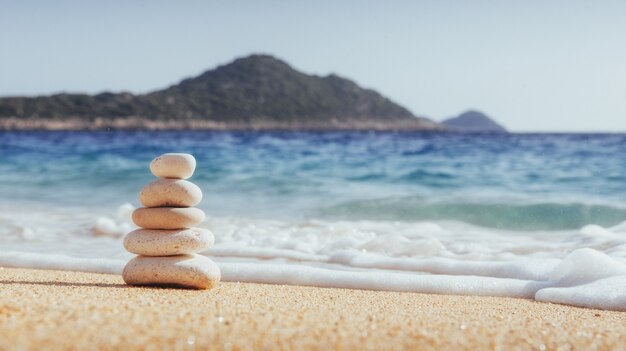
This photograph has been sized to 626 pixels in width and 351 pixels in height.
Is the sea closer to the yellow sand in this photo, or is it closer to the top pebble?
the yellow sand

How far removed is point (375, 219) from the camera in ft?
30.4

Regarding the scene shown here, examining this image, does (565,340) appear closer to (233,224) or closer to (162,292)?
(162,292)

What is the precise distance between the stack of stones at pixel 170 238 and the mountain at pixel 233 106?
49674mm

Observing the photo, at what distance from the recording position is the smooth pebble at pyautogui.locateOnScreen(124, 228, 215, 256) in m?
4.39

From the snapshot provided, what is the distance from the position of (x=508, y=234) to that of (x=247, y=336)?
5.59m

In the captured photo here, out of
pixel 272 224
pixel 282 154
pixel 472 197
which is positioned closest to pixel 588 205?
pixel 472 197

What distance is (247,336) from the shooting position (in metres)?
2.98

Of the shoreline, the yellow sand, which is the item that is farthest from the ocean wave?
the shoreline

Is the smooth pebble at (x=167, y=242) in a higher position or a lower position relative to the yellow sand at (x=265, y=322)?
higher

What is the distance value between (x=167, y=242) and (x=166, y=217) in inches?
6.5

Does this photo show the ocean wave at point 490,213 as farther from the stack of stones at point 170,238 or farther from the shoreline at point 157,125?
the shoreline at point 157,125

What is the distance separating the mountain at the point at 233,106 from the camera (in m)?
55.6

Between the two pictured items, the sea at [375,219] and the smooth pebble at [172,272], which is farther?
the sea at [375,219]

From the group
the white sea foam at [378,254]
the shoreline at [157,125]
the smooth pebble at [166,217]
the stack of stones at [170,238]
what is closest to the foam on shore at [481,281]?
the white sea foam at [378,254]
